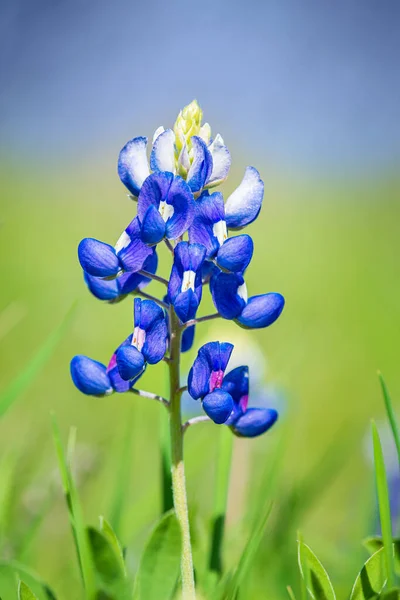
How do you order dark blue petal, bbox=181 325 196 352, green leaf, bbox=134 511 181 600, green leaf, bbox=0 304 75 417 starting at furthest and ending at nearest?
green leaf, bbox=0 304 75 417 < dark blue petal, bbox=181 325 196 352 < green leaf, bbox=134 511 181 600

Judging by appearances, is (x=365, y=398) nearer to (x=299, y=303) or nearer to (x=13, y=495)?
(x=299, y=303)

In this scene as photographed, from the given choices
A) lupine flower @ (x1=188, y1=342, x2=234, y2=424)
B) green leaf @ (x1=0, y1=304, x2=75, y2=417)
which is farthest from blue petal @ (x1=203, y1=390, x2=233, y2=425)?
green leaf @ (x1=0, y1=304, x2=75, y2=417)

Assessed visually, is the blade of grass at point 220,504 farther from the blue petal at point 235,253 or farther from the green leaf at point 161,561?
the blue petal at point 235,253

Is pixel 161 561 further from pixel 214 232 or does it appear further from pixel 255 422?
pixel 214 232

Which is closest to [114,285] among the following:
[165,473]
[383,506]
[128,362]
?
[128,362]

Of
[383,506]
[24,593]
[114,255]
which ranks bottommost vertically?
[24,593]

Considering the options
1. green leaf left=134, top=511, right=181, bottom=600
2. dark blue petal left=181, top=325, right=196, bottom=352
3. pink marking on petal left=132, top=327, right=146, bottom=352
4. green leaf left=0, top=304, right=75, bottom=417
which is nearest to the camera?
green leaf left=134, top=511, right=181, bottom=600

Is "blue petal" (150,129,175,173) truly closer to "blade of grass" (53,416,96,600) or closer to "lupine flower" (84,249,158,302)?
"lupine flower" (84,249,158,302)

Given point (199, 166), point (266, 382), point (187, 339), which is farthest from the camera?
point (266, 382)
